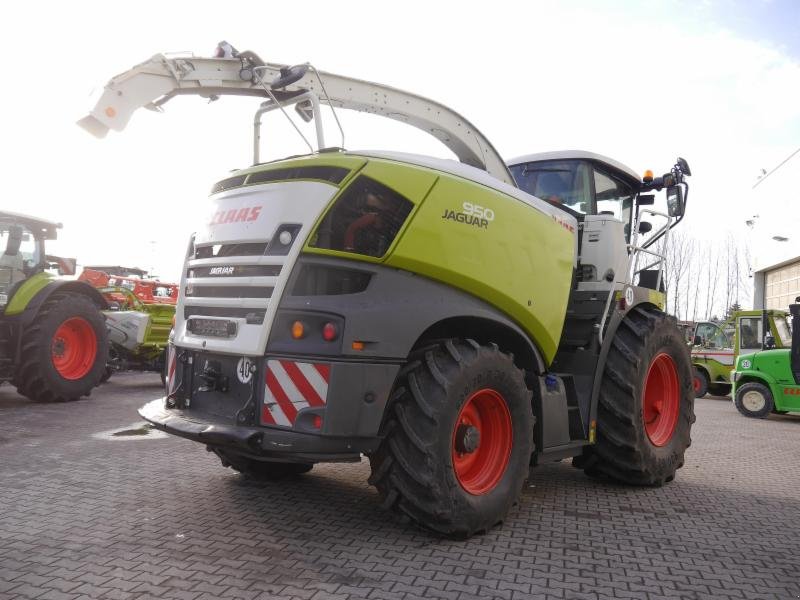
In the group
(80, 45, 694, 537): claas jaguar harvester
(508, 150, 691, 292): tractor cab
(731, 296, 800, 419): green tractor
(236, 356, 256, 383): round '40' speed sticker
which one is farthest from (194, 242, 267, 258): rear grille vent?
(731, 296, 800, 419): green tractor

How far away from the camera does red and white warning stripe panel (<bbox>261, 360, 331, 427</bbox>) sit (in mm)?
3207

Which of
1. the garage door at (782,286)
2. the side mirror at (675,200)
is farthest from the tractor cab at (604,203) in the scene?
the garage door at (782,286)

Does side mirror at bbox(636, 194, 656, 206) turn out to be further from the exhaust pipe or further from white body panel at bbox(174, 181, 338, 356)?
white body panel at bbox(174, 181, 338, 356)

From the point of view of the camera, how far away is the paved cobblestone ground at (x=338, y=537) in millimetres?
2922

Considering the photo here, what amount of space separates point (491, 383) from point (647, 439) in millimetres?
2080

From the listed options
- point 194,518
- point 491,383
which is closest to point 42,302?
point 194,518

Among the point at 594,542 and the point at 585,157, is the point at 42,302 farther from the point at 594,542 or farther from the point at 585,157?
the point at 594,542

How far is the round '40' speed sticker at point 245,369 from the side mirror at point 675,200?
417cm

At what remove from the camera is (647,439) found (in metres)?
5.09

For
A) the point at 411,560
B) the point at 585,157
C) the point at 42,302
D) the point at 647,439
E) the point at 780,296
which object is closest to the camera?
the point at 411,560

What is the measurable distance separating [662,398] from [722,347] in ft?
38.8

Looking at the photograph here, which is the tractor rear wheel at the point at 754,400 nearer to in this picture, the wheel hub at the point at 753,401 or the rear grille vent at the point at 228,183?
the wheel hub at the point at 753,401

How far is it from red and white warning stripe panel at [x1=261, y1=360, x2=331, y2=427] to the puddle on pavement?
361 cm

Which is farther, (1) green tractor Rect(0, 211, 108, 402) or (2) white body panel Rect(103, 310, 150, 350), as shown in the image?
(2) white body panel Rect(103, 310, 150, 350)
